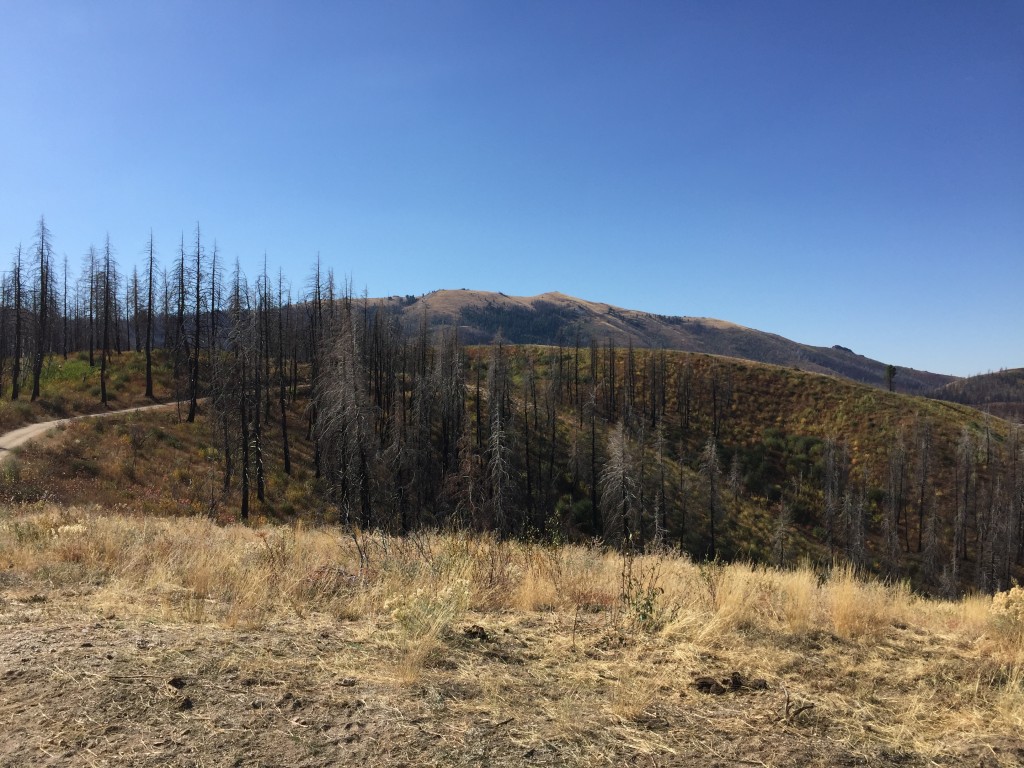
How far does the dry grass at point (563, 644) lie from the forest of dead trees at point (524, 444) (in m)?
19.4

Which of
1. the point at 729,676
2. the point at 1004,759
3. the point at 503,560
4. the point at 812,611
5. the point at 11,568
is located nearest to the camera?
the point at 1004,759

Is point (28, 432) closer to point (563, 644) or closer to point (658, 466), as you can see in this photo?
point (563, 644)

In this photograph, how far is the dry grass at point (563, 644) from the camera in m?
3.28

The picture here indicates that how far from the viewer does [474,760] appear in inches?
116

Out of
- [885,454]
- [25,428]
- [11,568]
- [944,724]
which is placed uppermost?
[944,724]

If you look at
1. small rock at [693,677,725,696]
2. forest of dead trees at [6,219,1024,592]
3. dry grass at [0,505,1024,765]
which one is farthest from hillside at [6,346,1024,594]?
small rock at [693,677,725,696]

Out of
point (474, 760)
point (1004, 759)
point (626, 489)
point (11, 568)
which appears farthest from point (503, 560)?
point (626, 489)

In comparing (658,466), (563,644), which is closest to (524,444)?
(658,466)

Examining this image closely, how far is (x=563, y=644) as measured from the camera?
4.71 metres

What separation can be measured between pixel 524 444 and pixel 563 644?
54.1m

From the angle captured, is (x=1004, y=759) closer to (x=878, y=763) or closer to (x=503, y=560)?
(x=878, y=763)

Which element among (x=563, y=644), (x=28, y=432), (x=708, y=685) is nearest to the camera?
(x=708, y=685)

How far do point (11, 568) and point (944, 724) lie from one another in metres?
9.18

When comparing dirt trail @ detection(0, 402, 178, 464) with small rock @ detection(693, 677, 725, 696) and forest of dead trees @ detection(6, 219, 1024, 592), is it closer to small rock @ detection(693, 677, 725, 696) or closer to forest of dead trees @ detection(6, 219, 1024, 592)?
forest of dead trees @ detection(6, 219, 1024, 592)
